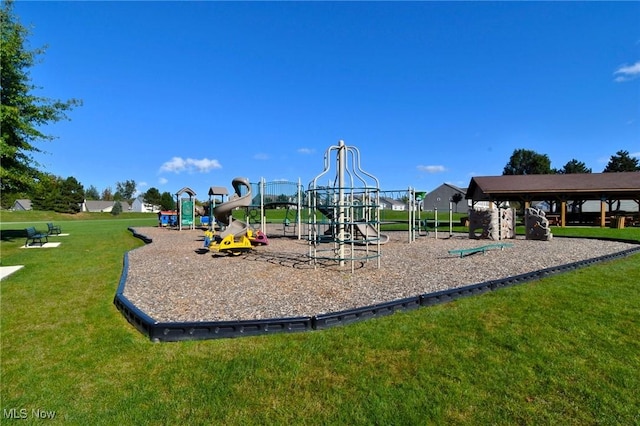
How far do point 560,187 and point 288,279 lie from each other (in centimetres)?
2459

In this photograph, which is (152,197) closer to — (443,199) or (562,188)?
(443,199)

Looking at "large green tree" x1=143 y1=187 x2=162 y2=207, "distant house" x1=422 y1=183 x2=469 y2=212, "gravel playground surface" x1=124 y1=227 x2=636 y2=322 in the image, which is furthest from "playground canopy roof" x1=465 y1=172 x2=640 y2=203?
"large green tree" x1=143 y1=187 x2=162 y2=207

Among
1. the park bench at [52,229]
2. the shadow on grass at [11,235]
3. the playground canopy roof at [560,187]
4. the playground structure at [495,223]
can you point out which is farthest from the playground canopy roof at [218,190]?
the playground canopy roof at [560,187]

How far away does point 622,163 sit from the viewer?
72938mm

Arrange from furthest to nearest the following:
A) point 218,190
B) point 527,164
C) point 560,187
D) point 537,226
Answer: point 527,164
point 560,187
point 218,190
point 537,226

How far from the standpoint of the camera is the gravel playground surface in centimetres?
541

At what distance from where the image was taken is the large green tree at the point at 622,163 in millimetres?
71625

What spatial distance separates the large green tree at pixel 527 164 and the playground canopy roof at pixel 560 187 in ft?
198

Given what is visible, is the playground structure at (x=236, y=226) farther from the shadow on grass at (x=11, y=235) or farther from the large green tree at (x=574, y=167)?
the large green tree at (x=574, y=167)

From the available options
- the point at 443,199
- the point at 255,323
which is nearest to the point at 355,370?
the point at 255,323

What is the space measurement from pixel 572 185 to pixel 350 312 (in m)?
26.5

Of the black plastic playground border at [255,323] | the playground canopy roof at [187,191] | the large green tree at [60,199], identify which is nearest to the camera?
the black plastic playground border at [255,323]

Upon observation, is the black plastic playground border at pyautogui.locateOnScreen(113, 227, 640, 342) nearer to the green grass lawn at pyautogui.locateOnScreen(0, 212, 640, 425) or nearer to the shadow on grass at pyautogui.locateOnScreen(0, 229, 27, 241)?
the green grass lawn at pyautogui.locateOnScreen(0, 212, 640, 425)

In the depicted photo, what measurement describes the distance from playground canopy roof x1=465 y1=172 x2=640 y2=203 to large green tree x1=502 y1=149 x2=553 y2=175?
60.3 metres
